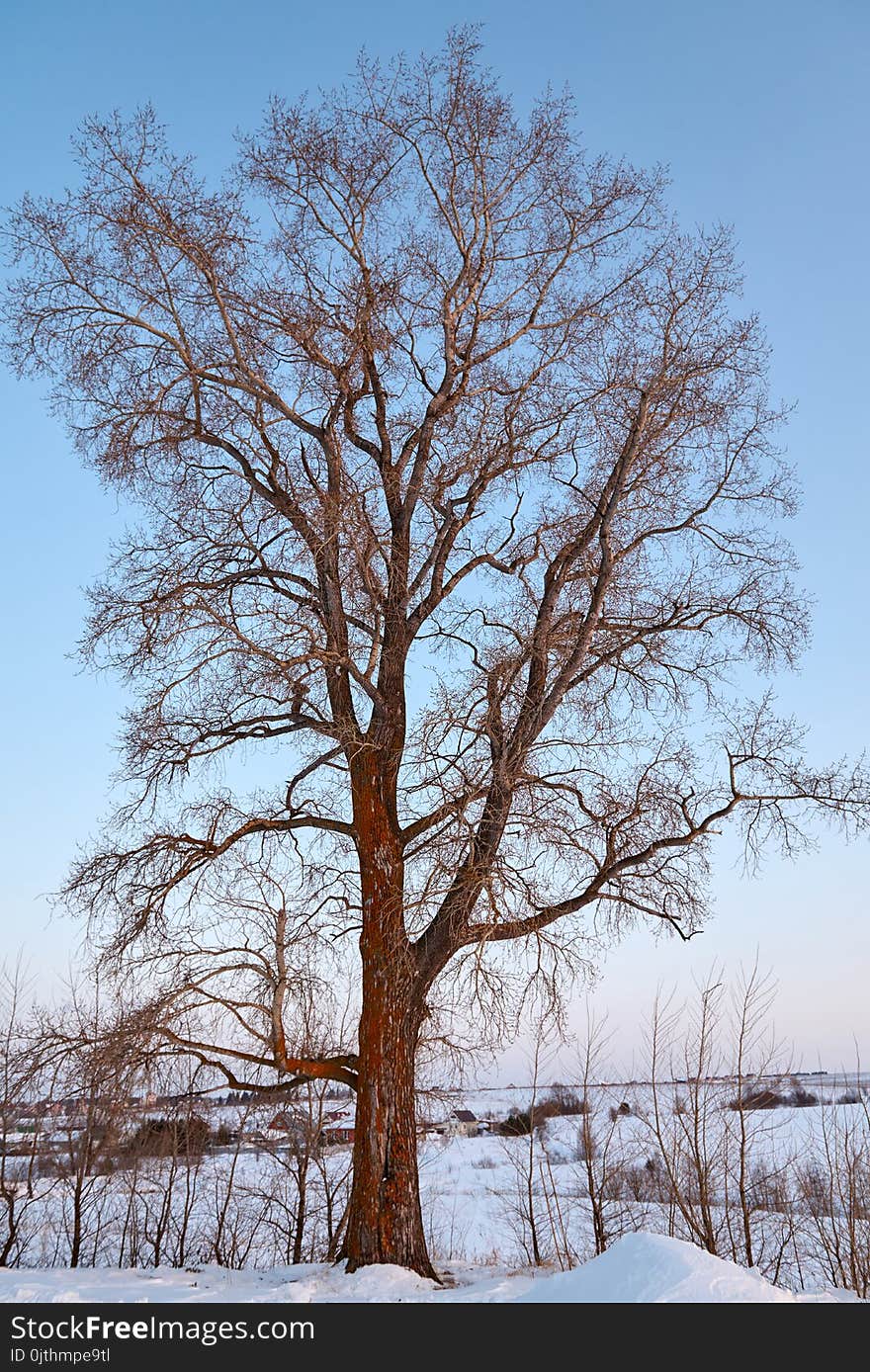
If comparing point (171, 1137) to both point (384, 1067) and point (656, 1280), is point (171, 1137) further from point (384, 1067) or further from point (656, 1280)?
point (656, 1280)

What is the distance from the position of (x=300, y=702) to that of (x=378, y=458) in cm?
308

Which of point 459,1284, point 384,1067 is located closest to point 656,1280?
point 459,1284

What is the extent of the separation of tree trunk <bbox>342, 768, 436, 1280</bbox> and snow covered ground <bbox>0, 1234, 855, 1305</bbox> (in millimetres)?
422

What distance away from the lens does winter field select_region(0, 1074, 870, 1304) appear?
7711 mm

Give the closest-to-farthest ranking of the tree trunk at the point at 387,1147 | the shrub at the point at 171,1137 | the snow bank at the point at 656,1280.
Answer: the snow bank at the point at 656,1280
the tree trunk at the point at 387,1147
the shrub at the point at 171,1137

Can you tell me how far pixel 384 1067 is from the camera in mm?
9406

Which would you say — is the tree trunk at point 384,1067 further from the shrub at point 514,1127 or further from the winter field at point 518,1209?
the shrub at point 514,1127

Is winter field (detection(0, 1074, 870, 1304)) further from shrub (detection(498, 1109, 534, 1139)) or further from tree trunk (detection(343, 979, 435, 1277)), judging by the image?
tree trunk (detection(343, 979, 435, 1277))

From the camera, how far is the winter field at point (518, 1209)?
25.3 feet

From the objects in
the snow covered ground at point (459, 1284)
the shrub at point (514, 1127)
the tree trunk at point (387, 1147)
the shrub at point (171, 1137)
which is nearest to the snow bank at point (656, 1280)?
the snow covered ground at point (459, 1284)

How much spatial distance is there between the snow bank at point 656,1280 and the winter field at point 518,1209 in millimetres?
13
